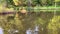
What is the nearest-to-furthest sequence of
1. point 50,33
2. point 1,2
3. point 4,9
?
point 50,33 < point 4,9 < point 1,2

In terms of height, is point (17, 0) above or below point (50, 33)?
above

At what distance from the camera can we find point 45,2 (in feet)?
42.4

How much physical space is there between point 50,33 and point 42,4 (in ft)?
25.9

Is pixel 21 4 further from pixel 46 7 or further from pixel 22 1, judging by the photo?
pixel 46 7

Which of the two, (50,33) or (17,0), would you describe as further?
(17,0)

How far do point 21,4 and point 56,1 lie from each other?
2.25 meters

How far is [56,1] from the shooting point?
12.9m

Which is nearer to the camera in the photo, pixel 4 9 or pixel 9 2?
pixel 4 9

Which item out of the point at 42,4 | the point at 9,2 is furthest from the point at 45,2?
the point at 9,2

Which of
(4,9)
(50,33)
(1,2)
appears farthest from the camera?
(1,2)

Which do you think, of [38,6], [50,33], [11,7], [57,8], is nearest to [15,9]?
[11,7]

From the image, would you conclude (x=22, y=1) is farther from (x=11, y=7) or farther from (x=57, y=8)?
(x=57, y=8)

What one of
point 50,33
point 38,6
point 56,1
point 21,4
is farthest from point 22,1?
point 50,33

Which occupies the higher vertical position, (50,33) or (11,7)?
(11,7)
